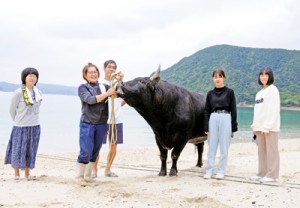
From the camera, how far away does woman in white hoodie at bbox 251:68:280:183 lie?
6645 millimetres

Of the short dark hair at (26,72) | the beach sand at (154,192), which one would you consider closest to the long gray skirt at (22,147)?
the beach sand at (154,192)

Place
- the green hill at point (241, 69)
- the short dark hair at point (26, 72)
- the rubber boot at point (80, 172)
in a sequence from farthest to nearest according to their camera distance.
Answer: the green hill at point (241, 69), the short dark hair at point (26, 72), the rubber boot at point (80, 172)

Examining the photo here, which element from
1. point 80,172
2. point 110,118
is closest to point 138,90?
point 110,118

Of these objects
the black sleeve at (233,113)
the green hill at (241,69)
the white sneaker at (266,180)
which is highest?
the green hill at (241,69)

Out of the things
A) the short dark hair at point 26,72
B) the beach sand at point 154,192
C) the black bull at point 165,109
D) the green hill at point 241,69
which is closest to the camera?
the beach sand at point 154,192

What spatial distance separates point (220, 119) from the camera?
22.7 feet

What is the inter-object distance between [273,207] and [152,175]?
2.96m

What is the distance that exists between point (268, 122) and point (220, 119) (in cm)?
83

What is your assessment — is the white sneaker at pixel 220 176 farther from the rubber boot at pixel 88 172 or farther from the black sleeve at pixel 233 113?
the rubber boot at pixel 88 172

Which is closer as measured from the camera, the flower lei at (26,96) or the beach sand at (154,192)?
the beach sand at (154,192)

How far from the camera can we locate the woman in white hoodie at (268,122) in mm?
6645

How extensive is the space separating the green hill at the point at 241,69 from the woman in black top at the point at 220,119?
97.8m

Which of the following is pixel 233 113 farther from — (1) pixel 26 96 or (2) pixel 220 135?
(1) pixel 26 96

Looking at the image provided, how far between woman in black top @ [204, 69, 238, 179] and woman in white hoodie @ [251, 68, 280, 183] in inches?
17.9
